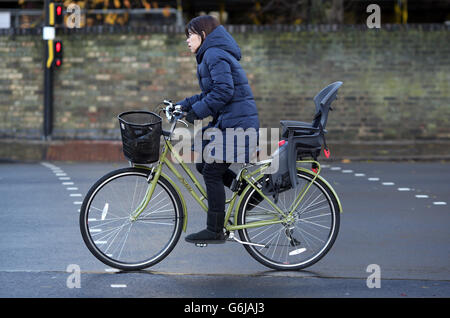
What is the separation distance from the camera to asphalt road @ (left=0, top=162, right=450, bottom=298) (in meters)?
5.68

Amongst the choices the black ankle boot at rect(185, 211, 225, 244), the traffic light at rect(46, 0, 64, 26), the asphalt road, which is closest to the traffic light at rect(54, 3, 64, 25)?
the traffic light at rect(46, 0, 64, 26)

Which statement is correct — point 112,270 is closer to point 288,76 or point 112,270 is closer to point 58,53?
point 288,76

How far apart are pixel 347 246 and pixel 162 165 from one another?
210 cm

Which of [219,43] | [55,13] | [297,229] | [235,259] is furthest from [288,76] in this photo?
[219,43]

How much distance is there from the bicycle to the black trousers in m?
0.09

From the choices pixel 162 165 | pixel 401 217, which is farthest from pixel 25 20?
pixel 162 165

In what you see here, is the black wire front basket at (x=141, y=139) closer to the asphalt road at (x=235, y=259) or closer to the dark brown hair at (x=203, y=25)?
the dark brown hair at (x=203, y=25)

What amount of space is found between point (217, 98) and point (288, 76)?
39.1ft

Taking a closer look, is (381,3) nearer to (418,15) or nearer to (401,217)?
(418,15)

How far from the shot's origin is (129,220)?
20.7 ft

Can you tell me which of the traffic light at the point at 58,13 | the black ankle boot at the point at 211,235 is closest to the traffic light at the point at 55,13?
the traffic light at the point at 58,13

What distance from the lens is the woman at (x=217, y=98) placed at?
5.99m

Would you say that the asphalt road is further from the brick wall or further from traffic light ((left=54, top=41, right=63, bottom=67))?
traffic light ((left=54, top=41, right=63, bottom=67))
